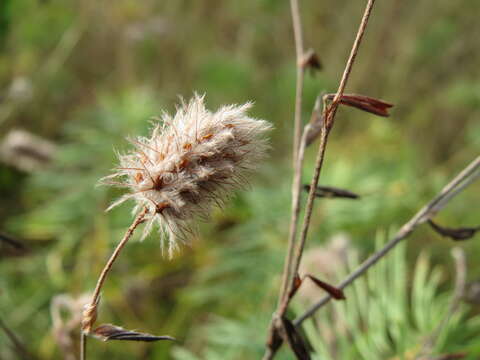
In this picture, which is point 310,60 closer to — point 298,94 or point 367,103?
point 298,94

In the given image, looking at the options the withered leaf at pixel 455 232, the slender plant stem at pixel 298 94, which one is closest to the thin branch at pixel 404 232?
the withered leaf at pixel 455 232

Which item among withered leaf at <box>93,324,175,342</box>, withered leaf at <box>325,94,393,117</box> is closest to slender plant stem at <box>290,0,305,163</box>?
withered leaf at <box>325,94,393,117</box>

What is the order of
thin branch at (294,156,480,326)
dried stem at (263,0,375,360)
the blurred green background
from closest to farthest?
dried stem at (263,0,375,360), thin branch at (294,156,480,326), the blurred green background

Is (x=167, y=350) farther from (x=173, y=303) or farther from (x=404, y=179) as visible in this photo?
(x=404, y=179)

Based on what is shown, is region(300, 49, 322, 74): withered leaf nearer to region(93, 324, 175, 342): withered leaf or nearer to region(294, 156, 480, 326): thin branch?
region(294, 156, 480, 326): thin branch

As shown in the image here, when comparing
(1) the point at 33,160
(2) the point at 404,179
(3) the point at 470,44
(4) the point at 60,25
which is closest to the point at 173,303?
(1) the point at 33,160

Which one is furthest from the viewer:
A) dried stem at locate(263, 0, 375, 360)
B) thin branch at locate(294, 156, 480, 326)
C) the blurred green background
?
the blurred green background

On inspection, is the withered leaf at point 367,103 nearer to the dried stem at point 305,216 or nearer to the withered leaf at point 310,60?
the dried stem at point 305,216
